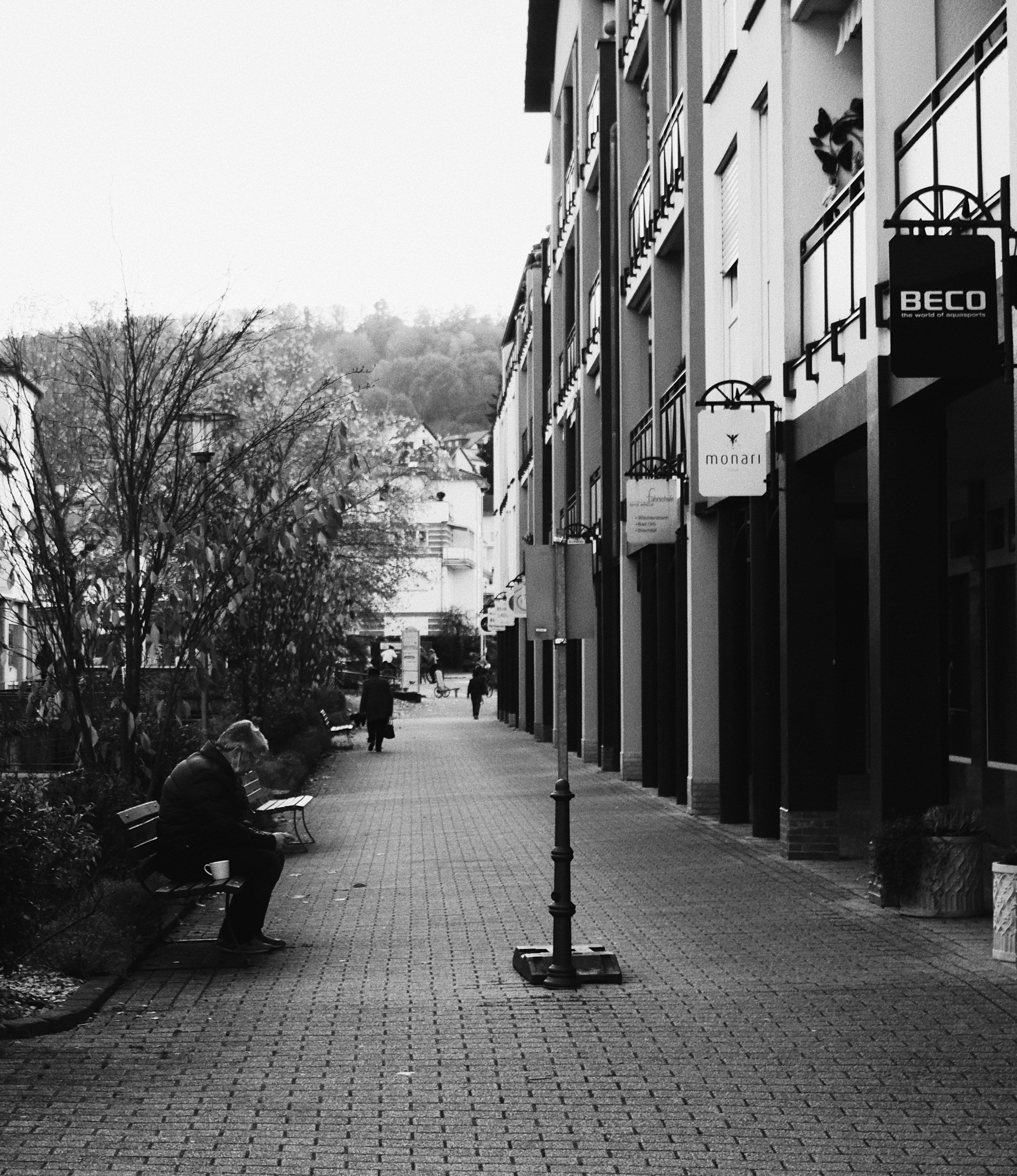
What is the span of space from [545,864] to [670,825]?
369cm

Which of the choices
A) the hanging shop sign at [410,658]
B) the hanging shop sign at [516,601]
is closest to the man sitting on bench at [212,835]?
the hanging shop sign at [516,601]

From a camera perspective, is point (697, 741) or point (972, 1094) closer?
point (972, 1094)

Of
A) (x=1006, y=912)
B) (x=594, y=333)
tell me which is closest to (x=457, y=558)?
(x=594, y=333)

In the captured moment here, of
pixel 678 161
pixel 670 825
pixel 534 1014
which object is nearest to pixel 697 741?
pixel 670 825

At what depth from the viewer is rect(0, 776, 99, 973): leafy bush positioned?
7.61 m

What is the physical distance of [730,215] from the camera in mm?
17391

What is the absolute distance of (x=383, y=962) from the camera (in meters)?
9.38

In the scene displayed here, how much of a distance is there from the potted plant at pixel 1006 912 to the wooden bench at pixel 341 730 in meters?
24.8

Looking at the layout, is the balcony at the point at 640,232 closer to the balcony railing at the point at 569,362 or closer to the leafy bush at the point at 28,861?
the balcony railing at the point at 569,362

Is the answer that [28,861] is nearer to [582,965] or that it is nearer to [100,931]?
[100,931]

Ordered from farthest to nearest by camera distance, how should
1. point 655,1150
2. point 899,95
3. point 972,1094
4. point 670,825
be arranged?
point 670,825, point 899,95, point 972,1094, point 655,1150

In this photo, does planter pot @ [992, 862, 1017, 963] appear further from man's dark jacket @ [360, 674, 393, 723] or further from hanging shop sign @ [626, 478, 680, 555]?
man's dark jacket @ [360, 674, 393, 723]

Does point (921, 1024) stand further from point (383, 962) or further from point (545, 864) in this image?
point (545, 864)

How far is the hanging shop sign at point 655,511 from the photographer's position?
19.4 meters
